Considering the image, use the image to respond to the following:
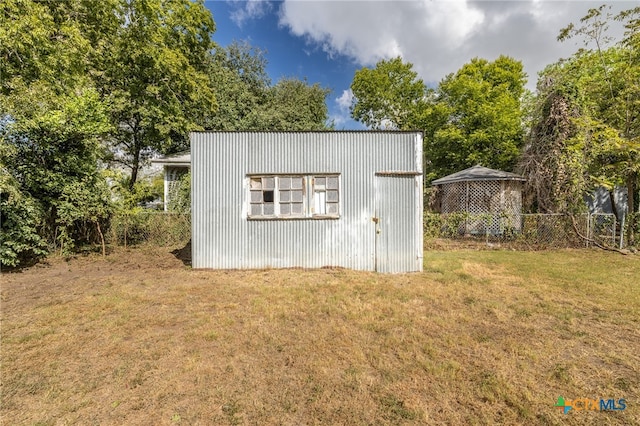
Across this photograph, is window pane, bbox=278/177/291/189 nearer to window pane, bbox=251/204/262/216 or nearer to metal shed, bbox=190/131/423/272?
metal shed, bbox=190/131/423/272

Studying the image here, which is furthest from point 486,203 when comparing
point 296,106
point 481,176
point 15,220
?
point 15,220

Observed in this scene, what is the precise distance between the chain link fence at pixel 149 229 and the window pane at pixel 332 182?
6.67 m

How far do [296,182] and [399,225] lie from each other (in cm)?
297

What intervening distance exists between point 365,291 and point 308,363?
Answer: 2735 millimetres

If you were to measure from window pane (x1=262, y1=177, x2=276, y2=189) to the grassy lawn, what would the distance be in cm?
252

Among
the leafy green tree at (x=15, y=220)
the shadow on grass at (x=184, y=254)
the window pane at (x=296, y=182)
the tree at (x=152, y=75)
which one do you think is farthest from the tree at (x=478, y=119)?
the leafy green tree at (x=15, y=220)

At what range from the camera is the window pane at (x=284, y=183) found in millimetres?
7402

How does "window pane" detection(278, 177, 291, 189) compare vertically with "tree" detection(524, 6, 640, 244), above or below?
below

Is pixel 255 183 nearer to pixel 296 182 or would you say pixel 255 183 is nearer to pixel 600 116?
Result: pixel 296 182

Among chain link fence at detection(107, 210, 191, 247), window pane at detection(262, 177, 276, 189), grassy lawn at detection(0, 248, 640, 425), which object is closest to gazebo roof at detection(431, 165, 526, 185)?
grassy lawn at detection(0, 248, 640, 425)

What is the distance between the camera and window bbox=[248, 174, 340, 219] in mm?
7348

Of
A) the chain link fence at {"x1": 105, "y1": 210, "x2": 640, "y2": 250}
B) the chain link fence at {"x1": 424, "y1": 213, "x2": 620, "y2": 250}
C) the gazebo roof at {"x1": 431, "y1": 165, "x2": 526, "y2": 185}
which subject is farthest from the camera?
the gazebo roof at {"x1": 431, "y1": 165, "x2": 526, "y2": 185}

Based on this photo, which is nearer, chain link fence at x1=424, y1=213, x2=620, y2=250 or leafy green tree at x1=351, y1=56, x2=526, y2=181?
chain link fence at x1=424, y1=213, x2=620, y2=250

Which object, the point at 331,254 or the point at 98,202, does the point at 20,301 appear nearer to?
the point at 98,202
